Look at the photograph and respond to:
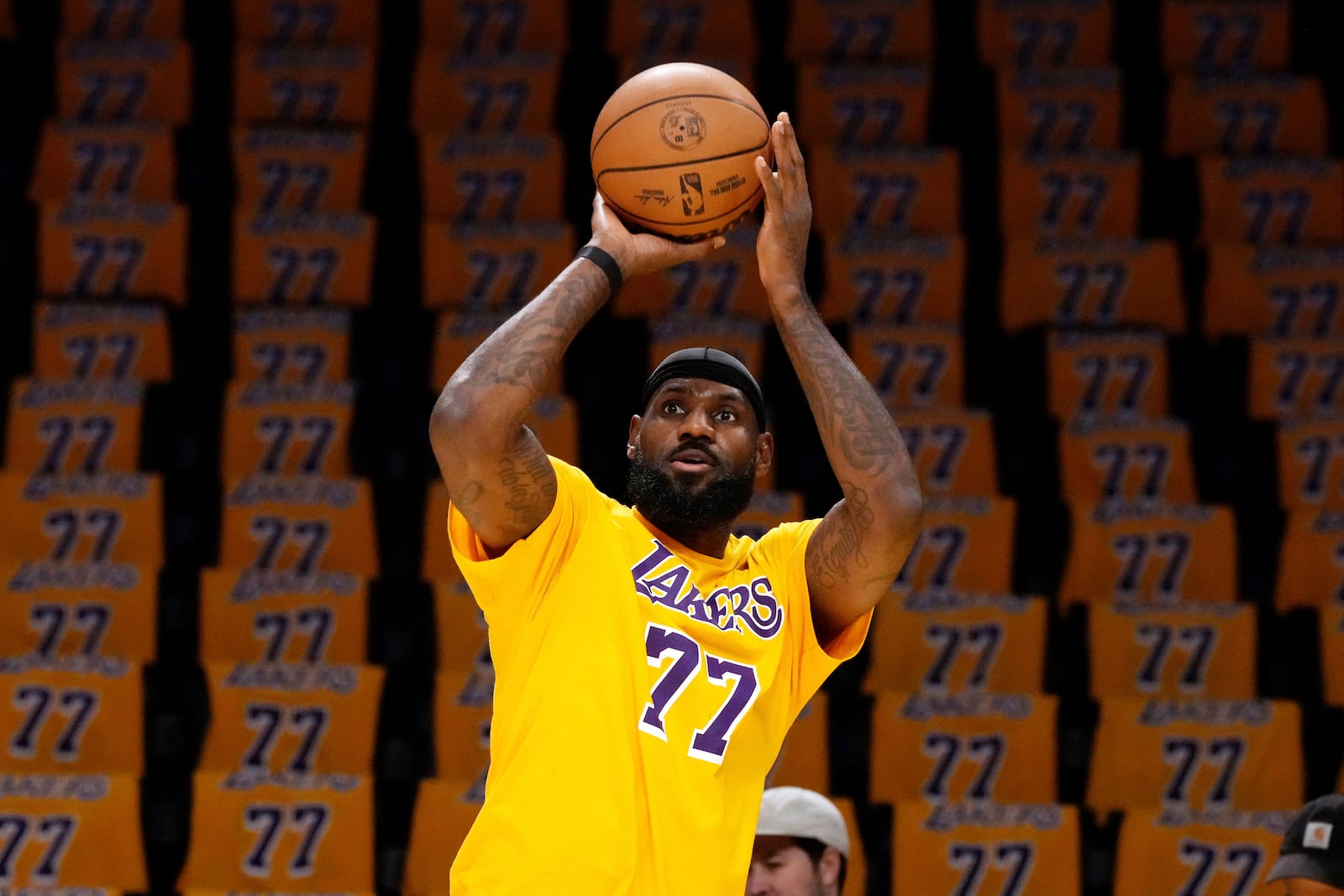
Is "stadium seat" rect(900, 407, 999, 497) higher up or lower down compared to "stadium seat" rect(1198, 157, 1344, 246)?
lower down

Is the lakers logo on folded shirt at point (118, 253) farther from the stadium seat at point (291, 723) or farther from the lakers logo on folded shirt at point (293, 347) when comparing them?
the stadium seat at point (291, 723)

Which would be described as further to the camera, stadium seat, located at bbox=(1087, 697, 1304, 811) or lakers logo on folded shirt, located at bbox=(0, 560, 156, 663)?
lakers logo on folded shirt, located at bbox=(0, 560, 156, 663)

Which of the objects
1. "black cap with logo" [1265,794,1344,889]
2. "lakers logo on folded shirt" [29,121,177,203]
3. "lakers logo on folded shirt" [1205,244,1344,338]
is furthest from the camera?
"lakers logo on folded shirt" [29,121,177,203]

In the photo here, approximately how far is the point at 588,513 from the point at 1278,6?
266 inches

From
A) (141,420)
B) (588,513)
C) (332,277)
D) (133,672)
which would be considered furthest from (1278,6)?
(588,513)

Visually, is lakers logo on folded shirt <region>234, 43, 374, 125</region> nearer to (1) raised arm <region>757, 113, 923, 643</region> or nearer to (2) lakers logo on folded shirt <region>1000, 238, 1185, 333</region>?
(2) lakers logo on folded shirt <region>1000, 238, 1185, 333</region>

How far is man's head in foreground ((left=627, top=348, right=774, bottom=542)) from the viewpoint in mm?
2629

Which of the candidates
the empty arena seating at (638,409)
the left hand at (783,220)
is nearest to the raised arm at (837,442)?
the left hand at (783,220)

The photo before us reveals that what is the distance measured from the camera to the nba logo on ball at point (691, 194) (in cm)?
270

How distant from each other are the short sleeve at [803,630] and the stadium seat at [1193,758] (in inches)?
108

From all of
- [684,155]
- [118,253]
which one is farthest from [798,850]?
[118,253]

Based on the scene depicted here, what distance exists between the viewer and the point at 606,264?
2.61 meters

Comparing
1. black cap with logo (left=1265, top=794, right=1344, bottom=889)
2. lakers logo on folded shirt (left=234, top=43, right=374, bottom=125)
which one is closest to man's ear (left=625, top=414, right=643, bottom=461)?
black cap with logo (left=1265, top=794, right=1344, bottom=889)

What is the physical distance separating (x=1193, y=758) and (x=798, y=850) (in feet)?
7.06
